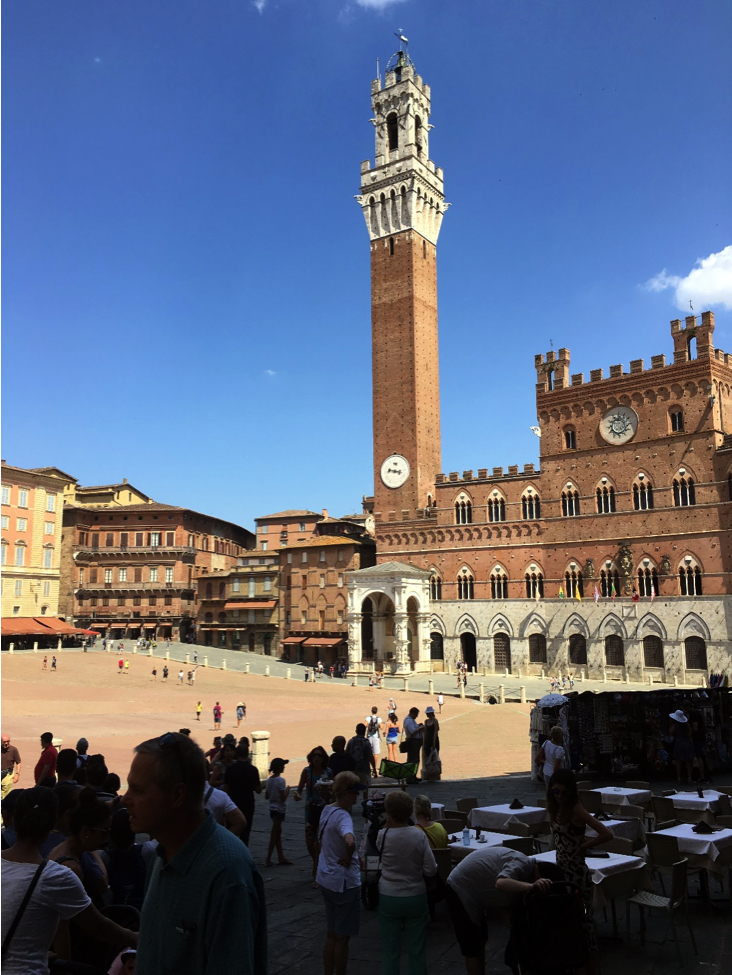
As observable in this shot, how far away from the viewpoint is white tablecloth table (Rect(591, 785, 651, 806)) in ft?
35.4

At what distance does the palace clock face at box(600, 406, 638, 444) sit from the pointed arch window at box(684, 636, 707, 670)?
11.0 metres

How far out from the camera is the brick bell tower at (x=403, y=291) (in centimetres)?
4891

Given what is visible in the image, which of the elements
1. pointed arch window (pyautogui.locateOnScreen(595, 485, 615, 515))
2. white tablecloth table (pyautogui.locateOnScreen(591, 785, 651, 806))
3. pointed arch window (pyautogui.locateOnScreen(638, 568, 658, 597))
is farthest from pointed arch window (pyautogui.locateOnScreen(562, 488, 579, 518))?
white tablecloth table (pyautogui.locateOnScreen(591, 785, 651, 806))

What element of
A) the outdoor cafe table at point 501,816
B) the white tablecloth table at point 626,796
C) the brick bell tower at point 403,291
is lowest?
the white tablecloth table at point 626,796

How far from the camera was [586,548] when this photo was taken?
42031 millimetres

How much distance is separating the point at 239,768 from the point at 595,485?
120 feet

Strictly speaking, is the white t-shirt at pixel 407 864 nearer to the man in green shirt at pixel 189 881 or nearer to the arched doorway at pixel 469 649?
the man in green shirt at pixel 189 881

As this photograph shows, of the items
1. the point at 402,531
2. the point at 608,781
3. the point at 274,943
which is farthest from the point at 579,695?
the point at 402,531

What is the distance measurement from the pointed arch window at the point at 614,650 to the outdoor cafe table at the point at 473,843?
34.1 m

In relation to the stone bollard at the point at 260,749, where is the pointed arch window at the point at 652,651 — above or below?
above

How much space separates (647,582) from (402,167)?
31.2 metres

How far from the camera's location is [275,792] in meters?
9.73

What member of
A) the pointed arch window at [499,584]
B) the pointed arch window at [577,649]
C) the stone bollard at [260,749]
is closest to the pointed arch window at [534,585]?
the pointed arch window at [499,584]

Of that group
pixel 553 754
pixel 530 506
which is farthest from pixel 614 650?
pixel 553 754
